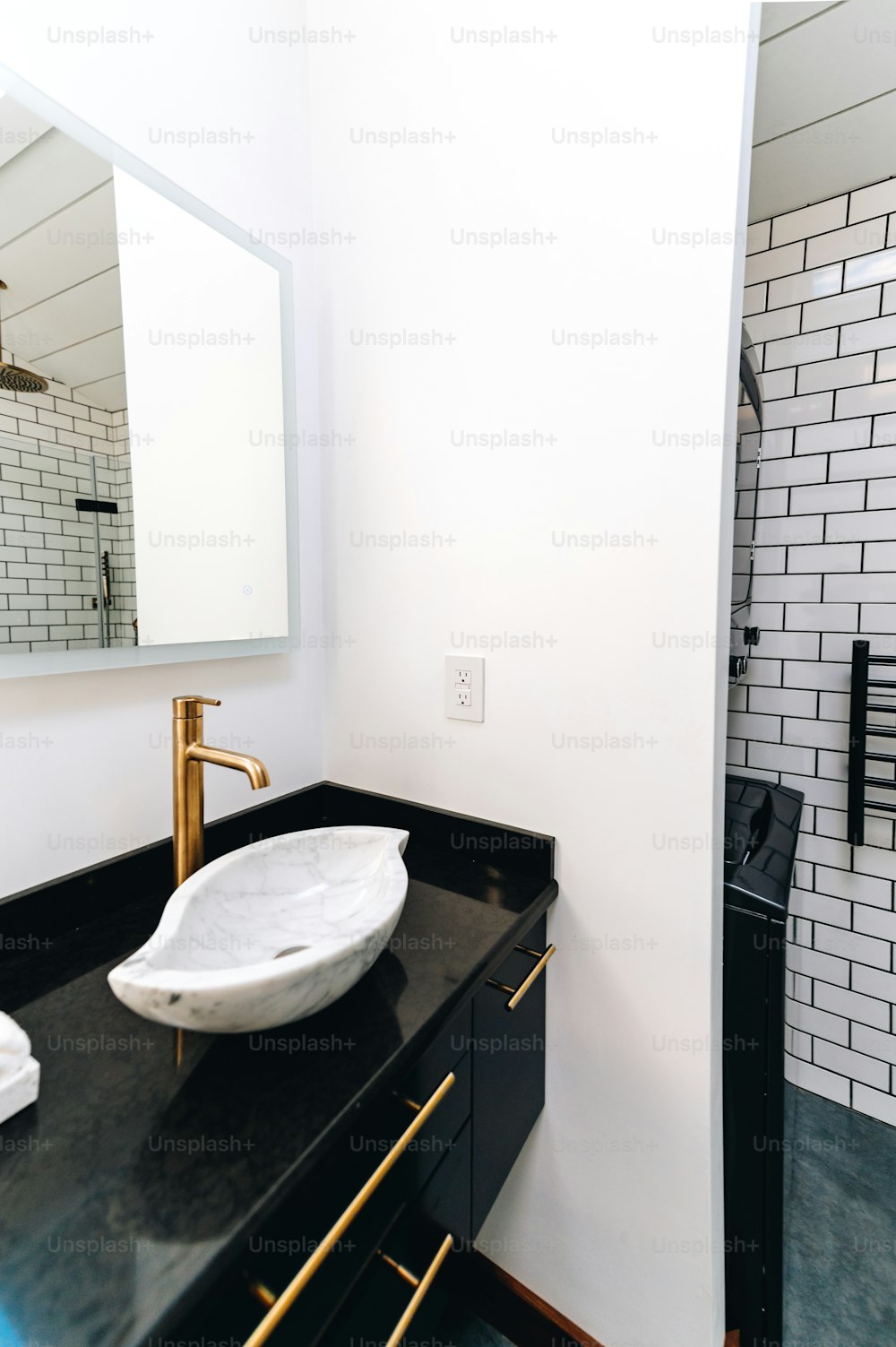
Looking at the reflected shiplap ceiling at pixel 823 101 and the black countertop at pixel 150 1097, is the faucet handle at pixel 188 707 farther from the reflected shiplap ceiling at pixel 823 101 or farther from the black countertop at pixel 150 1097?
the reflected shiplap ceiling at pixel 823 101

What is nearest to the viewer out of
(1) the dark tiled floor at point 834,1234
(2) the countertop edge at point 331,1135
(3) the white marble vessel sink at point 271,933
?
(2) the countertop edge at point 331,1135

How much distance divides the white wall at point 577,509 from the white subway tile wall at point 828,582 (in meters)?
0.71

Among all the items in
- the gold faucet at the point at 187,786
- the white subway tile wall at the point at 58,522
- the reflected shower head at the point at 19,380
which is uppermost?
the reflected shower head at the point at 19,380

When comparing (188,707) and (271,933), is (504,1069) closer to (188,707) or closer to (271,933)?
(271,933)

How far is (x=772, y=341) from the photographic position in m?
1.66

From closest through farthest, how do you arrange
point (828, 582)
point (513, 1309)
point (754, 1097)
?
point (754, 1097), point (513, 1309), point (828, 582)

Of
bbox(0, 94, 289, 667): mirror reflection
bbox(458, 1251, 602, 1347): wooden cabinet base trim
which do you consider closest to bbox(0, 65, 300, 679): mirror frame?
bbox(0, 94, 289, 667): mirror reflection

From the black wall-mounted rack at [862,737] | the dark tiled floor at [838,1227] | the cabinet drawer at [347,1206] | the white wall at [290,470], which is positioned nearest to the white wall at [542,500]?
the white wall at [290,470]

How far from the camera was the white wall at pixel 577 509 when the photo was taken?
870 mm

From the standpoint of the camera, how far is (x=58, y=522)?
821 millimetres

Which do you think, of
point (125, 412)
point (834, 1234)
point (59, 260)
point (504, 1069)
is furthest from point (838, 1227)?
point (59, 260)

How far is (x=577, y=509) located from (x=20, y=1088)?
1.00 m

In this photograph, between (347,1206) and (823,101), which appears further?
(823,101)

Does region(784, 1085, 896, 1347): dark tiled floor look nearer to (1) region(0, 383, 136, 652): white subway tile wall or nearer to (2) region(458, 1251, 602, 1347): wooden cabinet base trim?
(2) region(458, 1251, 602, 1347): wooden cabinet base trim
